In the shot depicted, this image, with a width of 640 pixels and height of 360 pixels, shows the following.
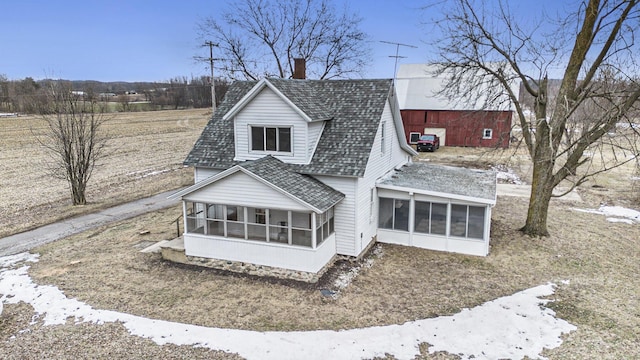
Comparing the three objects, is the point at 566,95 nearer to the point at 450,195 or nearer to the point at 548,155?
the point at 548,155

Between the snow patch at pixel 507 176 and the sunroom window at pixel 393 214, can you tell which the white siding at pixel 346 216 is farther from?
the snow patch at pixel 507 176

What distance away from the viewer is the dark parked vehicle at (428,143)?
38.0m

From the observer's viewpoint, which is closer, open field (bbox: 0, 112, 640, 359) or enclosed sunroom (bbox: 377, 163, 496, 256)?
open field (bbox: 0, 112, 640, 359)

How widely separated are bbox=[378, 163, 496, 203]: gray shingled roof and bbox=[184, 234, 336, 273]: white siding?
4.05m

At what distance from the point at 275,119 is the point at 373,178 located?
4096 millimetres

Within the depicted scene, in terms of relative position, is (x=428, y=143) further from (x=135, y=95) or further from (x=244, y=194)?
(x=135, y=95)

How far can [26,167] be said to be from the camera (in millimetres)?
31234

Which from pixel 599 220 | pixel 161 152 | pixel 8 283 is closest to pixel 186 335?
pixel 8 283

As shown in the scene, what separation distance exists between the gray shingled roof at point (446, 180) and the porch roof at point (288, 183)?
2945 millimetres

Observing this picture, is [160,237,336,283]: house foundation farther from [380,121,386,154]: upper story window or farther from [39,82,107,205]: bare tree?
[39,82,107,205]: bare tree

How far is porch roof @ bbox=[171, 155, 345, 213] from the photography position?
1236 cm

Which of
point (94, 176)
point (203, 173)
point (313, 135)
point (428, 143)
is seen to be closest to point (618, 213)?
point (313, 135)

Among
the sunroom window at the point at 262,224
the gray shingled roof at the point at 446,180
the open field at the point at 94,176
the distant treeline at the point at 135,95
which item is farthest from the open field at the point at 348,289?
the distant treeline at the point at 135,95

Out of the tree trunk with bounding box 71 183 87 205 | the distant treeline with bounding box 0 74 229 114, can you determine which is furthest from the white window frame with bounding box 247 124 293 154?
the distant treeline with bounding box 0 74 229 114
